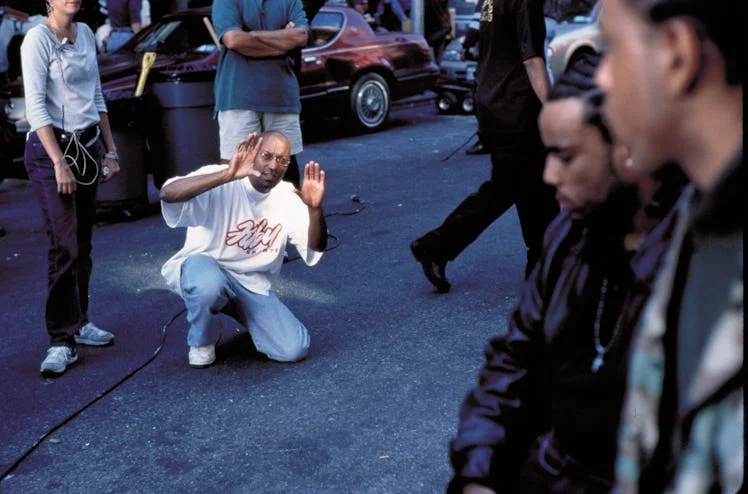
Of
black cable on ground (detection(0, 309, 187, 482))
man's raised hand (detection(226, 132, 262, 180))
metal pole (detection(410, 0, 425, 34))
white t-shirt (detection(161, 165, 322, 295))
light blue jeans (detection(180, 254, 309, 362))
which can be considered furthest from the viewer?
metal pole (detection(410, 0, 425, 34))

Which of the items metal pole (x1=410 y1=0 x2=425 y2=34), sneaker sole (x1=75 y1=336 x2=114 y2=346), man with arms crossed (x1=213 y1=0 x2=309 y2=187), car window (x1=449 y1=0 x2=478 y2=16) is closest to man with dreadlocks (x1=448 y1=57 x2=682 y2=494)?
sneaker sole (x1=75 y1=336 x2=114 y2=346)

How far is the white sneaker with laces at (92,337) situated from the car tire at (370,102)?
831 centimetres

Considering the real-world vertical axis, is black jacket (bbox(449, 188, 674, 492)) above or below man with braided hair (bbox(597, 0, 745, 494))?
below

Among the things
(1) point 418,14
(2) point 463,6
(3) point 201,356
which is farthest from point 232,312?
(2) point 463,6

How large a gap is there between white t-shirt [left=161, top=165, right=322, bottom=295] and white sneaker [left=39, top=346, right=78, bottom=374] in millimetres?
621

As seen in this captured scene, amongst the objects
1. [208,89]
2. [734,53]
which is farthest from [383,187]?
[734,53]

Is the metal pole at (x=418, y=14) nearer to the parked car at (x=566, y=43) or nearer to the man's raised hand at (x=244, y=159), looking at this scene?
the parked car at (x=566, y=43)

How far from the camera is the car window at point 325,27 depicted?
13.2 m

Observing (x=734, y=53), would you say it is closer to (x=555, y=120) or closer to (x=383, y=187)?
(x=555, y=120)

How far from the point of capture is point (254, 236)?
17.0 feet

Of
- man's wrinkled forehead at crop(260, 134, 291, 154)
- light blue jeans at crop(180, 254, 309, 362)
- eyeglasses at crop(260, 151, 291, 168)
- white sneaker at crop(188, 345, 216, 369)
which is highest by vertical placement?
man's wrinkled forehead at crop(260, 134, 291, 154)

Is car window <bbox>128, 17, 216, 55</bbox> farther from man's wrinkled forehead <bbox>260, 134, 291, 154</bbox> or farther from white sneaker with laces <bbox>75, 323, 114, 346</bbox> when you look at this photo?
man's wrinkled forehead <bbox>260, 134, 291, 154</bbox>

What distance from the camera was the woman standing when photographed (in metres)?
4.90

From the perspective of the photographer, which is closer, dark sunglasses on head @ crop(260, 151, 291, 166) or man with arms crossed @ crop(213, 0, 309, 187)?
dark sunglasses on head @ crop(260, 151, 291, 166)
